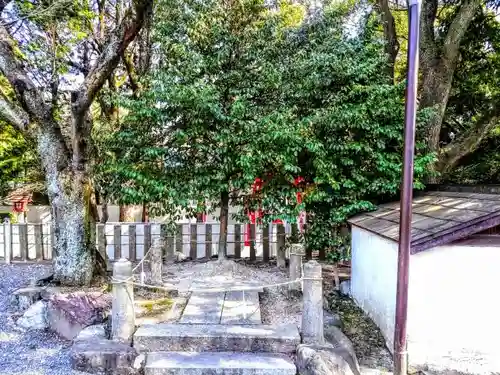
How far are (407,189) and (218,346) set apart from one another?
296cm

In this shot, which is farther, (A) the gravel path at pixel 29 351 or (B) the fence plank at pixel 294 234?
(B) the fence plank at pixel 294 234

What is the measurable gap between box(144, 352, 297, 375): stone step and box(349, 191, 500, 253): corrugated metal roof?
7.31 ft

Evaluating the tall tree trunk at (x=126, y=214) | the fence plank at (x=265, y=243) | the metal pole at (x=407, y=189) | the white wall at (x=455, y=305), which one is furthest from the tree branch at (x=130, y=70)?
the white wall at (x=455, y=305)

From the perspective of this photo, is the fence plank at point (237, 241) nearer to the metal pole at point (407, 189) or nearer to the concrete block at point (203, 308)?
the concrete block at point (203, 308)

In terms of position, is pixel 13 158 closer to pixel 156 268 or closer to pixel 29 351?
pixel 156 268

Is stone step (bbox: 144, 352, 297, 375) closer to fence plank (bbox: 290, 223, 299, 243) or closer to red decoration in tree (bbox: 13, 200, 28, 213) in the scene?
fence plank (bbox: 290, 223, 299, 243)

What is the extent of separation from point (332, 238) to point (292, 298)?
2.23 metres

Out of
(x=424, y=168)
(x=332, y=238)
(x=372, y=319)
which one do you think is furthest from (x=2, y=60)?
(x=424, y=168)

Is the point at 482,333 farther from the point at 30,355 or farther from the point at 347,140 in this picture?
the point at 30,355

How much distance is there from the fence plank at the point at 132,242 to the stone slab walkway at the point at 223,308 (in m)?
3.70

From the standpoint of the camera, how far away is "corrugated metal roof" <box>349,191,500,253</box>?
4621 millimetres

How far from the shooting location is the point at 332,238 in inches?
313

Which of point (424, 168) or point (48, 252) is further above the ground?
point (424, 168)

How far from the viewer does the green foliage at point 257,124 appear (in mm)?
6961
